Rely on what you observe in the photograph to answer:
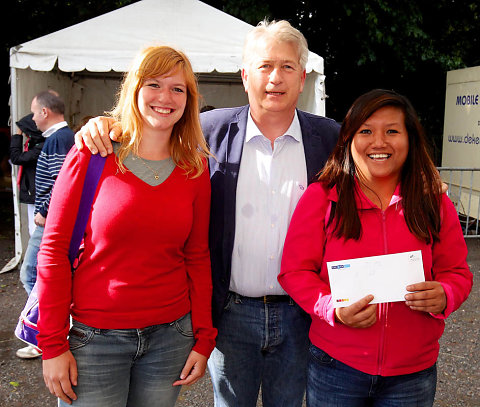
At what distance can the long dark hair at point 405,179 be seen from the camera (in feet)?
5.82

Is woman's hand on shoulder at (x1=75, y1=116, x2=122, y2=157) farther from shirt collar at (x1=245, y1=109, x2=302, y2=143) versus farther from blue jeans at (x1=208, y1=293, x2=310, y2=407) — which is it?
blue jeans at (x1=208, y1=293, x2=310, y2=407)

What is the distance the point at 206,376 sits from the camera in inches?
146

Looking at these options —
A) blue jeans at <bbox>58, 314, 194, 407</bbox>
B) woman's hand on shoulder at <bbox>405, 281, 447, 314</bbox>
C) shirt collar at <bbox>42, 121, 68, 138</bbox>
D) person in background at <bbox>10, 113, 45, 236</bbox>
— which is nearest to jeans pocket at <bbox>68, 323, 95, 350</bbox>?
blue jeans at <bbox>58, 314, 194, 407</bbox>

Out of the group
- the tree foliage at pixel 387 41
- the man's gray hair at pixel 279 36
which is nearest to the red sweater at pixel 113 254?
the man's gray hair at pixel 279 36

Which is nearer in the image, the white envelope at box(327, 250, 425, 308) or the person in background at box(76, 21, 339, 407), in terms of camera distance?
the white envelope at box(327, 250, 425, 308)

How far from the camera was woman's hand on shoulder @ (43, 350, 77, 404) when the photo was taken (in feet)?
5.30

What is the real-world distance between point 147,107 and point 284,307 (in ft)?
3.39

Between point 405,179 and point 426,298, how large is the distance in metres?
0.48

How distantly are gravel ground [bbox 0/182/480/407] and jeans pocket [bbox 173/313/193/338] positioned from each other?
1.67 metres

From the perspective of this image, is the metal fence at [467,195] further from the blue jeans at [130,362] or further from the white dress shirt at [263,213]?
the blue jeans at [130,362]

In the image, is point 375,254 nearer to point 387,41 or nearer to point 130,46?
point 130,46

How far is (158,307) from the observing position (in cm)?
177

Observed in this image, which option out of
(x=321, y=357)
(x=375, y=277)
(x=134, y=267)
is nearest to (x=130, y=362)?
(x=134, y=267)

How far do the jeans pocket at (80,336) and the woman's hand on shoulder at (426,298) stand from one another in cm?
115
